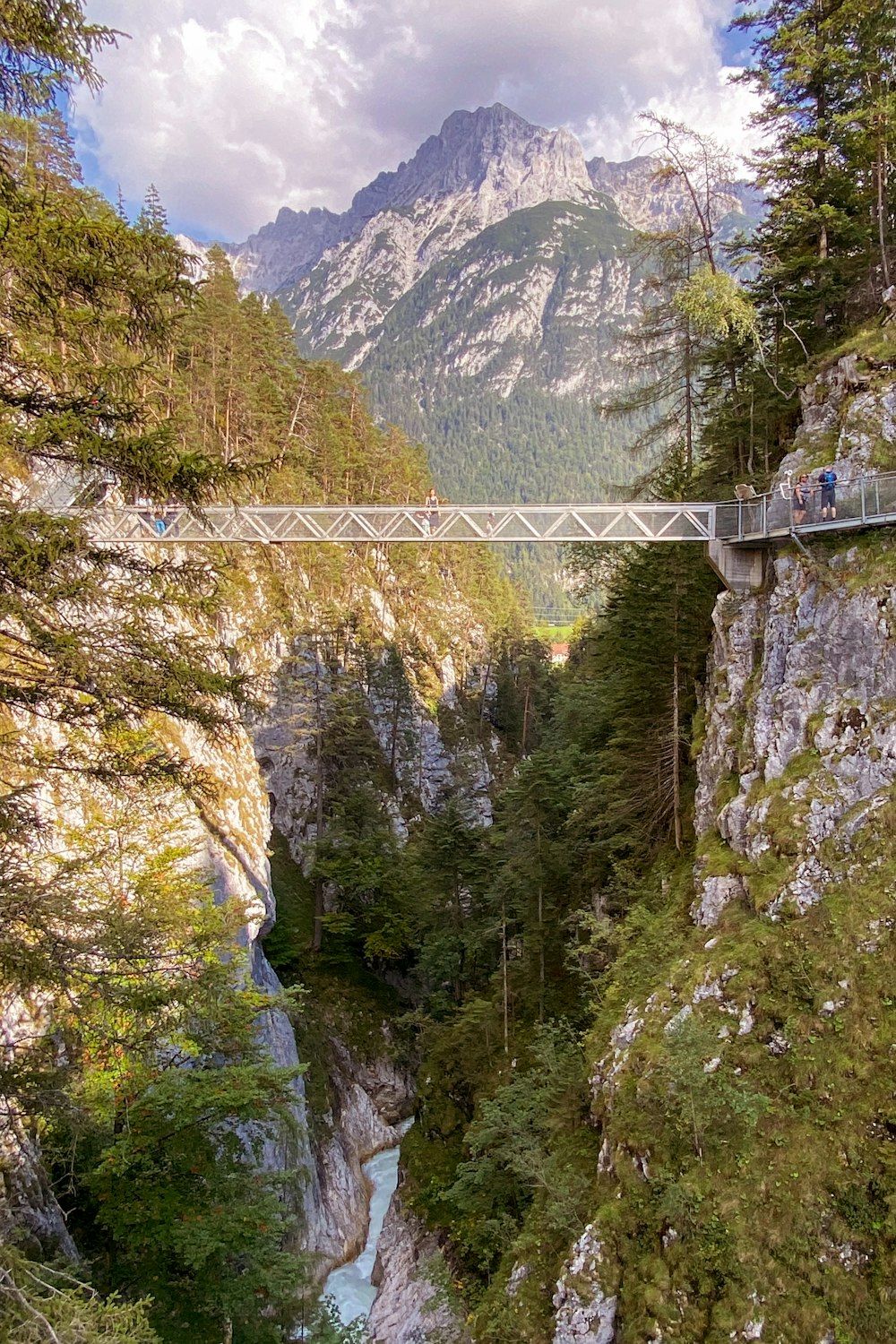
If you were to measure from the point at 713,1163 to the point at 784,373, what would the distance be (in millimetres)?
15530

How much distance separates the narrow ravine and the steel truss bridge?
16251mm

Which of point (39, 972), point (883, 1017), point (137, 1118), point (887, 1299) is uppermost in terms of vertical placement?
point (39, 972)

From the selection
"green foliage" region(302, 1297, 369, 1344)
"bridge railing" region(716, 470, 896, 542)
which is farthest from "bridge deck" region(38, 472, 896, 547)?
"green foliage" region(302, 1297, 369, 1344)

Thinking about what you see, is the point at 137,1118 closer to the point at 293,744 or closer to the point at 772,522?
the point at 772,522

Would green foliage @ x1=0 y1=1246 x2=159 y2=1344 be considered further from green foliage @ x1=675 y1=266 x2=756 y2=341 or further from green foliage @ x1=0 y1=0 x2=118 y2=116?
green foliage @ x1=675 y1=266 x2=756 y2=341

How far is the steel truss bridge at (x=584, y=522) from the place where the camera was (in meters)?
13.9

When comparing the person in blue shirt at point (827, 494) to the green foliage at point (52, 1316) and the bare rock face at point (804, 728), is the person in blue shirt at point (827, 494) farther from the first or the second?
the green foliage at point (52, 1316)

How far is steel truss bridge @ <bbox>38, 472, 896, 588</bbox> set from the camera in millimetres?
13938

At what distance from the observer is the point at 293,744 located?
102ft

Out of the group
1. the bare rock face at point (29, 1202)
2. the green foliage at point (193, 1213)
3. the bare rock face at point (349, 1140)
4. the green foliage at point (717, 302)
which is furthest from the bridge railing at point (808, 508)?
the bare rock face at point (349, 1140)

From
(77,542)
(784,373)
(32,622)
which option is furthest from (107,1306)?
(784,373)

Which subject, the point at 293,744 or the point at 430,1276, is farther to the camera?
the point at 293,744

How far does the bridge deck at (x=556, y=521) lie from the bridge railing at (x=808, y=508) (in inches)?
0.7

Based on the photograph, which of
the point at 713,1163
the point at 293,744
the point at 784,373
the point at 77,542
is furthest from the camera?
the point at 293,744
